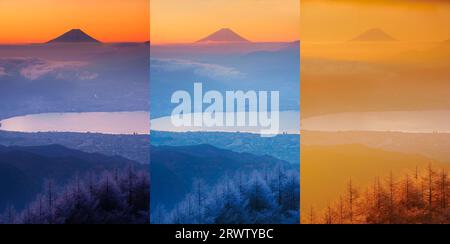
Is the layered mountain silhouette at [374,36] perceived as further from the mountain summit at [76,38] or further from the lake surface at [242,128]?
the mountain summit at [76,38]

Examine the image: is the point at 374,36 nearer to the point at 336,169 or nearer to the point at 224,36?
the point at 336,169

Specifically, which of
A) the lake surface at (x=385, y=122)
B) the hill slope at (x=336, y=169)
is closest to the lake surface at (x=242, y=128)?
the lake surface at (x=385, y=122)

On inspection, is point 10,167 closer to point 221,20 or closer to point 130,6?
point 130,6

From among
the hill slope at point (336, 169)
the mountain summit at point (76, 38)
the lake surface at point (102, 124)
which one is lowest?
the hill slope at point (336, 169)

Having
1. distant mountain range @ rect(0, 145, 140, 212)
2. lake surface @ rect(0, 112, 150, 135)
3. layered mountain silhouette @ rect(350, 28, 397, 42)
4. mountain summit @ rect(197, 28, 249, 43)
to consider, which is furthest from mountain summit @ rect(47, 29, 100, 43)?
layered mountain silhouette @ rect(350, 28, 397, 42)

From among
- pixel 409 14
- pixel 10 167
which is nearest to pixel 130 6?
pixel 10 167

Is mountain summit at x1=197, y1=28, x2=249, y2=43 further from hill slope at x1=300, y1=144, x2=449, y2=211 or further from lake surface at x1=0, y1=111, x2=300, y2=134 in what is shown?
hill slope at x1=300, y1=144, x2=449, y2=211
